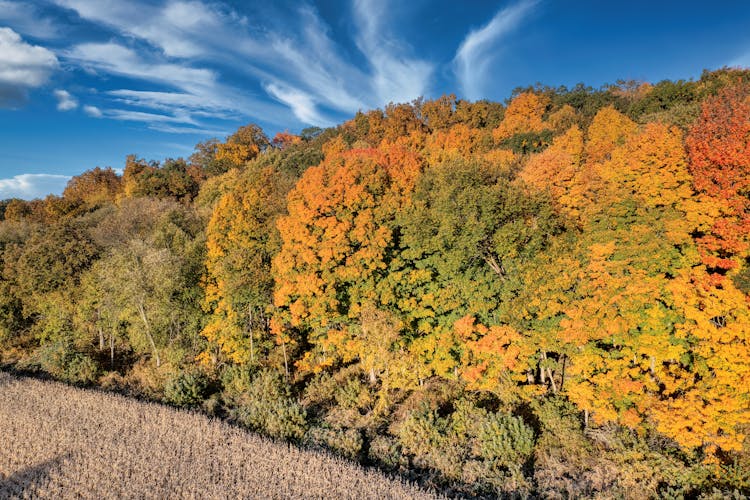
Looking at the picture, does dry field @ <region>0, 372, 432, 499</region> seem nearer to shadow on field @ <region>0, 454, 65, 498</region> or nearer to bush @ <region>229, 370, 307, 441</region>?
shadow on field @ <region>0, 454, 65, 498</region>

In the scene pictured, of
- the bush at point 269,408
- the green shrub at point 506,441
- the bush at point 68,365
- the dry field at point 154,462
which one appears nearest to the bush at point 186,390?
the bush at point 269,408

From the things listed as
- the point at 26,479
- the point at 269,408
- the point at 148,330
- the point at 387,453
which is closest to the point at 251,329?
the point at 269,408

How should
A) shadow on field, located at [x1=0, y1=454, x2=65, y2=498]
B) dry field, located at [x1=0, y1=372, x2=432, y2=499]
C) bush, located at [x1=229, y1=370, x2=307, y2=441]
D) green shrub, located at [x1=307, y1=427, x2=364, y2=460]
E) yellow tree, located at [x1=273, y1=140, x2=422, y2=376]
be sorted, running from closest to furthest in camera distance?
dry field, located at [x1=0, y1=372, x2=432, y2=499] → shadow on field, located at [x1=0, y1=454, x2=65, y2=498] → green shrub, located at [x1=307, y1=427, x2=364, y2=460] → bush, located at [x1=229, y1=370, x2=307, y2=441] → yellow tree, located at [x1=273, y1=140, x2=422, y2=376]

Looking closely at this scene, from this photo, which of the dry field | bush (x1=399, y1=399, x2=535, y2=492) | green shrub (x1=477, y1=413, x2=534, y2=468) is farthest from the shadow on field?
green shrub (x1=477, y1=413, x2=534, y2=468)

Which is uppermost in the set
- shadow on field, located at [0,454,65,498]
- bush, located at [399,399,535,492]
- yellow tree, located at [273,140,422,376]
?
yellow tree, located at [273,140,422,376]

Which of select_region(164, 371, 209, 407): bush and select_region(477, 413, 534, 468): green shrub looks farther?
select_region(164, 371, 209, 407): bush

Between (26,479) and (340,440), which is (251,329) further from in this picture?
(26,479)

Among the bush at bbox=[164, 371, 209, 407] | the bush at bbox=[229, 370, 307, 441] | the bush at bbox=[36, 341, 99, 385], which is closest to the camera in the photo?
the bush at bbox=[229, 370, 307, 441]
